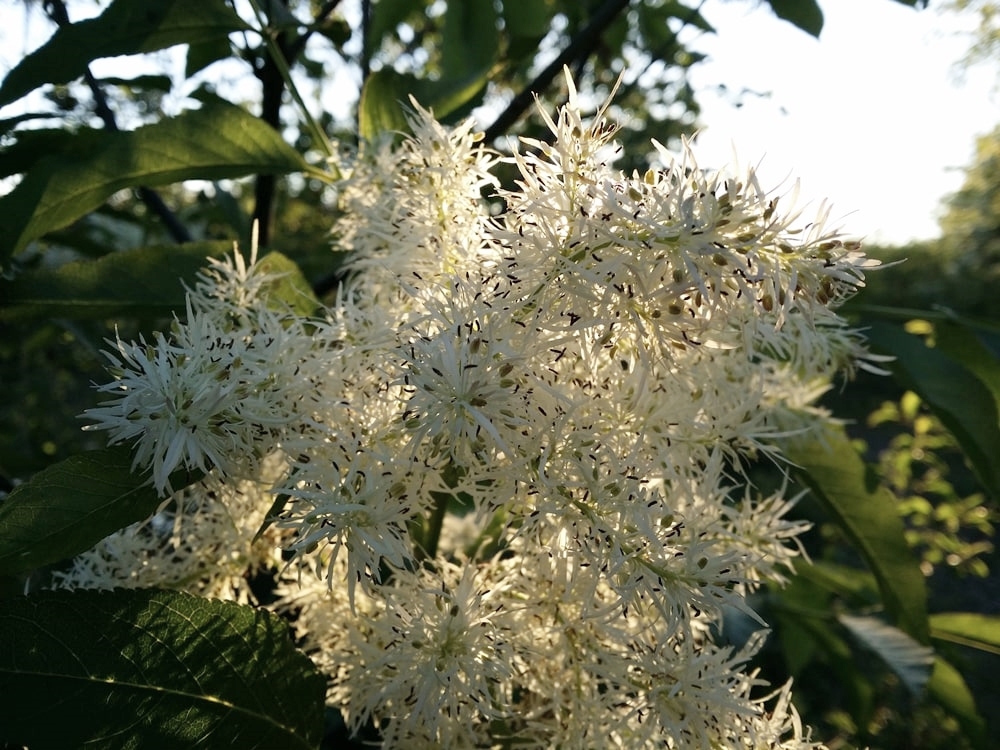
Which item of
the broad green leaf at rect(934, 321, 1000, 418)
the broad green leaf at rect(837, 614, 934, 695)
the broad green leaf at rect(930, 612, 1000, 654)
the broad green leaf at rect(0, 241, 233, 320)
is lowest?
the broad green leaf at rect(837, 614, 934, 695)

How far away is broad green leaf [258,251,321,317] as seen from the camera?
1.01 meters

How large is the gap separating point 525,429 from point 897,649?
1.12 meters

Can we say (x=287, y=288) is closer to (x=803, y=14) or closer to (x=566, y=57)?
(x=566, y=57)

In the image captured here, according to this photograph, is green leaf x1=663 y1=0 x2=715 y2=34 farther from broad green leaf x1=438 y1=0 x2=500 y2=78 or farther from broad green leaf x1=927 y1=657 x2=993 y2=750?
broad green leaf x1=927 y1=657 x2=993 y2=750

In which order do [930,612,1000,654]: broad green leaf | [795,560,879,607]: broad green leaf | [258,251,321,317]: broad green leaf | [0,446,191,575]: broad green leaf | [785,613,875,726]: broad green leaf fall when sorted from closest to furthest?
[0,446,191,575]: broad green leaf < [258,251,321,317]: broad green leaf < [930,612,1000,654]: broad green leaf < [795,560,879,607]: broad green leaf < [785,613,875,726]: broad green leaf

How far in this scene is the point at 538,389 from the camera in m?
0.76

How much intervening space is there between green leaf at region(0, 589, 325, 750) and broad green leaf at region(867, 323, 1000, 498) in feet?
3.32

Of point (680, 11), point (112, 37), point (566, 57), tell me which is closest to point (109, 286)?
point (112, 37)

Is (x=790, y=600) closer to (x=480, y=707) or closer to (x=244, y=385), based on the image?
(x=480, y=707)

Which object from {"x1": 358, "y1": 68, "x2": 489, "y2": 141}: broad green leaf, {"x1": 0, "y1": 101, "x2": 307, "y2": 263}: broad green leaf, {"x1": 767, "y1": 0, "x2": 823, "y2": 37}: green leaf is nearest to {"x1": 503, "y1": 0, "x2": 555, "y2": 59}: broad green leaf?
{"x1": 358, "y1": 68, "x2": 489, "y2": 141}: broad green leaf

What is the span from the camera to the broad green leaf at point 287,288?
101 cm

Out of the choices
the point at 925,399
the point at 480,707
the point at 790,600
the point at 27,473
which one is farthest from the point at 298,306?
the point at 790,600

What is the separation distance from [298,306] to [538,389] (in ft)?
1.35

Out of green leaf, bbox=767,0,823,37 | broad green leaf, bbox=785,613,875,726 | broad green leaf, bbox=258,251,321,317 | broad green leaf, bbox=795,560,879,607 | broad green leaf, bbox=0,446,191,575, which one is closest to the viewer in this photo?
broad green leaf, bbox=0,446,191,575
